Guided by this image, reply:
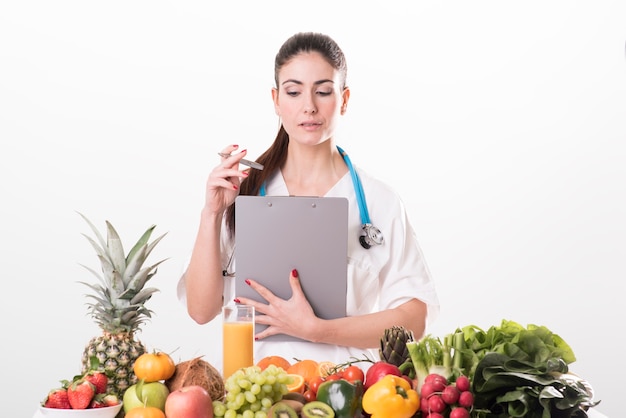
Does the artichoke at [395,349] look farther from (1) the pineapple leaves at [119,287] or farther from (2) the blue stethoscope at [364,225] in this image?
(2) the blue stethoscope at [364,225]

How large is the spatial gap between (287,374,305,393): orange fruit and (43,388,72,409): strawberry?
0.54 metres

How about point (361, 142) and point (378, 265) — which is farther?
Answer: point (361, 142)

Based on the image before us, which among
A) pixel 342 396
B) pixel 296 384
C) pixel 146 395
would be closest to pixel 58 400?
pixel 146 395

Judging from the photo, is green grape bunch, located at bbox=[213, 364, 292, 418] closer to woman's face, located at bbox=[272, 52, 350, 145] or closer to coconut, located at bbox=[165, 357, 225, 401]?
coconut, located at bbox=[165, 357, 225, 401]

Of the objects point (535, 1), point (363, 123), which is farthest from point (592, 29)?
point (363, 123)

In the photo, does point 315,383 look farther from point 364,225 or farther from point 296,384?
point 364,225

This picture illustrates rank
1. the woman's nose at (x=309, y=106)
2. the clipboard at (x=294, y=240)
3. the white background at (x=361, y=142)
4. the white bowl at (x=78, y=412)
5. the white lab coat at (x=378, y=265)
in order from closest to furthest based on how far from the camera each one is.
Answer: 1. the white bowl at (x=78, y=412)
2. the clipboard at (x=294, y=240)
3. the woman's nose at (x=309, y=106)
4. the white lab coat at (x=378, y=265)
5. the white background at (x=361, y=142)

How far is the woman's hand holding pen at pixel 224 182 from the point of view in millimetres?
2680

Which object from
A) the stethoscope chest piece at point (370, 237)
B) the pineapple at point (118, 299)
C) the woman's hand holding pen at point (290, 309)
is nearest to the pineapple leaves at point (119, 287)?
the pineapple at point (118, 299)

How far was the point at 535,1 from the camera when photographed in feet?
17.8

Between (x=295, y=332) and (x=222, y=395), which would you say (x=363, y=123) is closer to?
(x=295, y=332)

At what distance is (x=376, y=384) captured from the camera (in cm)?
189

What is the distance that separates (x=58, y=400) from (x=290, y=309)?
892 millimetres

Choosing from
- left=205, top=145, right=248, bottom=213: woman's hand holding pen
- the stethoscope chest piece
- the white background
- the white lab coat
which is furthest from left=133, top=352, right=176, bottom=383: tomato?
the white background
